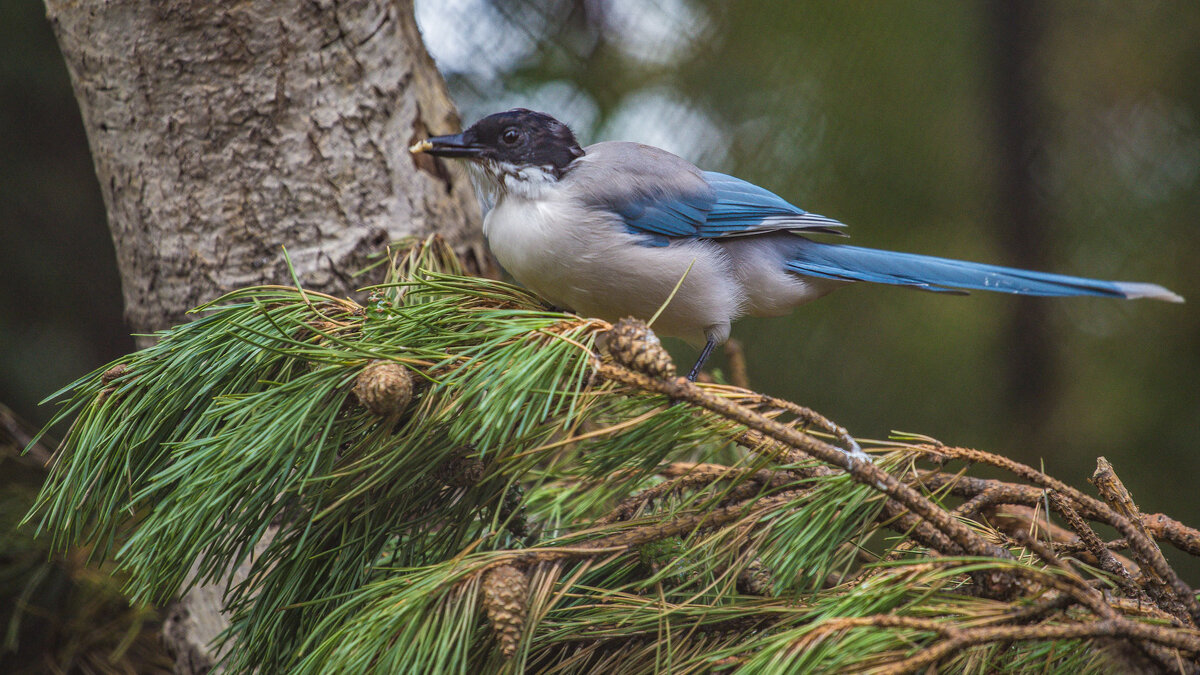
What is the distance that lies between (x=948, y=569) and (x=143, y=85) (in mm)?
1857

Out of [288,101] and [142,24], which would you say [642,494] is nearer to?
[288,101]

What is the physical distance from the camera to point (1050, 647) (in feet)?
3.17

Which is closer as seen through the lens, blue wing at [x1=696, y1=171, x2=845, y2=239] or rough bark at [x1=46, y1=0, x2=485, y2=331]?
rough bark at [x1=46, y1=0, x2=485, y2=331]

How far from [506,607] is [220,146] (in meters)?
1.37

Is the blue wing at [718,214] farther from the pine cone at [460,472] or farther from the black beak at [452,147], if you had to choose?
the pine cone at [460,472]

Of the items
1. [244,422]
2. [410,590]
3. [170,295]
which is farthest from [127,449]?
[170,295]

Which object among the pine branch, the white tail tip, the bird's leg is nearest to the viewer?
the pine branch

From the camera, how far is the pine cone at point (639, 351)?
1.04 m

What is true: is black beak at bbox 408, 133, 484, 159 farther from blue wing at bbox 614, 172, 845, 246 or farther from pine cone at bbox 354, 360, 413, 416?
pine cone at bbox 354, 360, 413, 416

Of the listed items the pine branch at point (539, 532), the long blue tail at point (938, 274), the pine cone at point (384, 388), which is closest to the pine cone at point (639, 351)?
the pine branch at point (539, 532)

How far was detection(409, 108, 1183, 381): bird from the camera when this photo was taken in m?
1.84

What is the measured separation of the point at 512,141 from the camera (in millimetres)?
2025

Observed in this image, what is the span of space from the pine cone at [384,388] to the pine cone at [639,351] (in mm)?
276

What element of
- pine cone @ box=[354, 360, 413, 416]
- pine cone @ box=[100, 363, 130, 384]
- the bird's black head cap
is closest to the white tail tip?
the bird's black head cap
